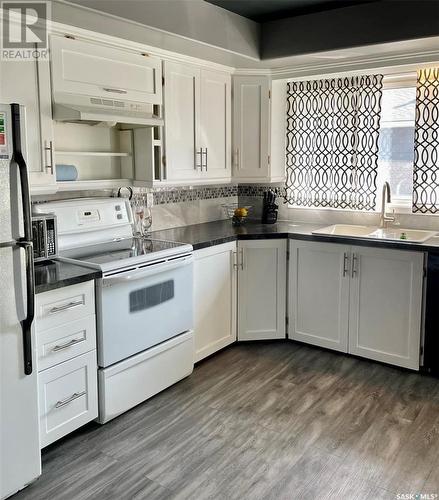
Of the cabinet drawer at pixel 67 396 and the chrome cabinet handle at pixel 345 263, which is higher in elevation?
the chrome cabinet handle at pixel 345 263

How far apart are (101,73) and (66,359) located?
167cm

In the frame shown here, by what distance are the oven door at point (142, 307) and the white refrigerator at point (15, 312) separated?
53 cm

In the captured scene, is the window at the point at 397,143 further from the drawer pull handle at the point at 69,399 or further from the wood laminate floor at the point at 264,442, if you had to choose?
the drawer pull handle at the point at 69,399

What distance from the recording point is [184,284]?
125 inches

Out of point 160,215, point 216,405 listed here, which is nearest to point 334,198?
point 160,215

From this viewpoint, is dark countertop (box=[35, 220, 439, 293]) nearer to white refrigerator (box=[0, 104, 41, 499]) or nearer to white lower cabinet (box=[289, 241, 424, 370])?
white lower cabinet (box=[289, 241, 424, 370])

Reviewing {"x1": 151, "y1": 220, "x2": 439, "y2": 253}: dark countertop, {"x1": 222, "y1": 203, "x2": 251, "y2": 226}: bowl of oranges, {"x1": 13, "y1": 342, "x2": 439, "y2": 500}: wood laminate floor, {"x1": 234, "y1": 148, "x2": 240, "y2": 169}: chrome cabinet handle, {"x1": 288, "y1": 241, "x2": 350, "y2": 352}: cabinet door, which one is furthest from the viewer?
{"x1": 222, "y1": 203, "x2": 251, "y2": 226}: bowl of oranges

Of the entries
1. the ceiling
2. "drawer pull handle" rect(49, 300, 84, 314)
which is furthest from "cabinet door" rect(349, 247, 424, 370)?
"drawer pull handle" rect(49, 300, 84, 314)

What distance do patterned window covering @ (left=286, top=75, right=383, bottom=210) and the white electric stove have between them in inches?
62.5

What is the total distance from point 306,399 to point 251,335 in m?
0.90

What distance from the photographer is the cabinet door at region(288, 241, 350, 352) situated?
360 centimetres

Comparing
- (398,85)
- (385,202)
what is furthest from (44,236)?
(398,85)

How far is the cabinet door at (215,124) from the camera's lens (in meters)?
3.75

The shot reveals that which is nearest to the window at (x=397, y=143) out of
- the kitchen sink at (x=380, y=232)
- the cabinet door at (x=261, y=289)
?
the kitchen sink at (x=380, y=232)
